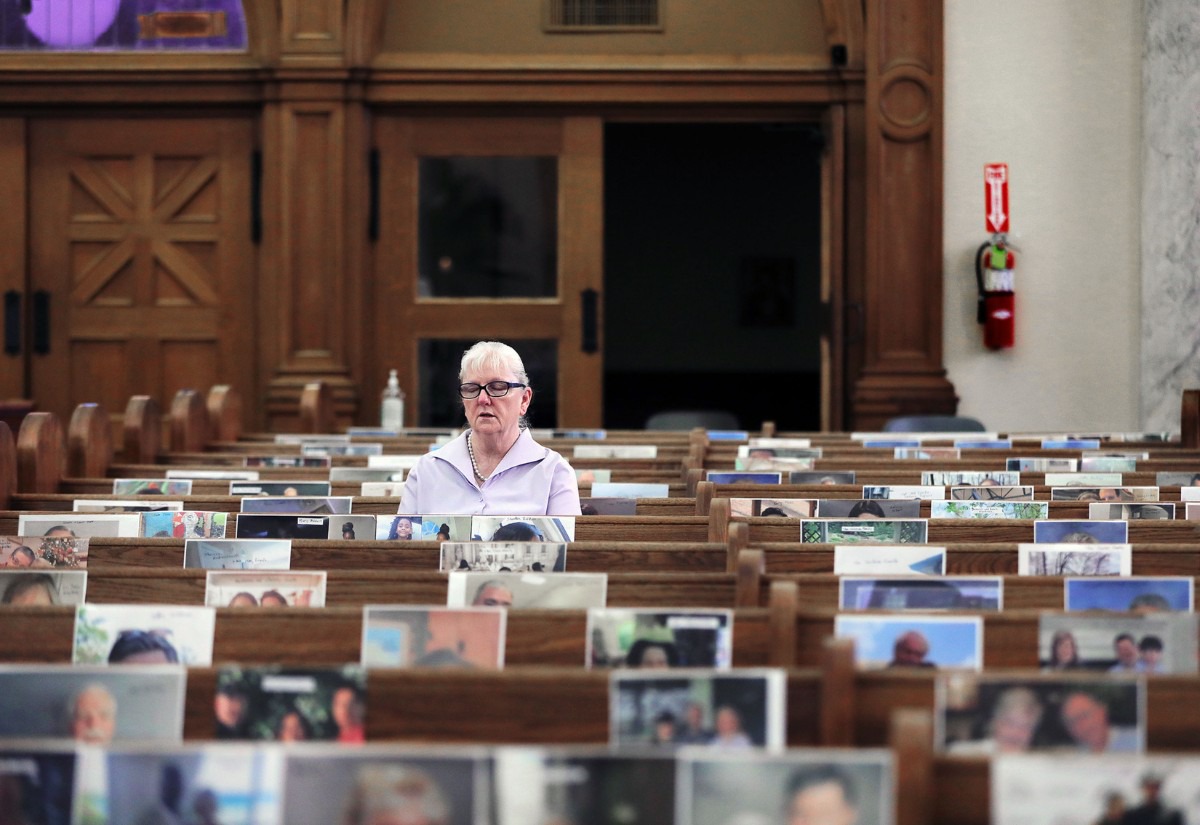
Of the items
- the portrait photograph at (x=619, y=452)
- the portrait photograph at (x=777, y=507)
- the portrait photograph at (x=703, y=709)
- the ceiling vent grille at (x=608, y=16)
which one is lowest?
the portrait photograph at (x=703, y=709)

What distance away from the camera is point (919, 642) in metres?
2.56

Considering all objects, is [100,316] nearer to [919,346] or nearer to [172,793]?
[919,346]

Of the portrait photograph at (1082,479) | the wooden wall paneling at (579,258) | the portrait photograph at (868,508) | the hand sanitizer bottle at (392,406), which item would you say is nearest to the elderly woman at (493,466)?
the portrait photograph at (868,508)

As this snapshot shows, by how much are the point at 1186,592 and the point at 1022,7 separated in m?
7.03

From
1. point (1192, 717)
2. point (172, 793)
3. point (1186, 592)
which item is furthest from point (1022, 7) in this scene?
point (172, 793)

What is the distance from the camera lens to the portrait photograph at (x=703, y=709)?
7.12 ft

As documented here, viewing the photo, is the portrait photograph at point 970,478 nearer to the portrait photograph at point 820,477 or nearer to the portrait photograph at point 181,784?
the portrait photograph at point 820,477

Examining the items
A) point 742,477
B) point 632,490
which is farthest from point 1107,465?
point 632,490

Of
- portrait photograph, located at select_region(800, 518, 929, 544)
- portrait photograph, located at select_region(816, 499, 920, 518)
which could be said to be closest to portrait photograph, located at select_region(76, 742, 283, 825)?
portrait photograph, located at select_region(800, 518, 929, 544)

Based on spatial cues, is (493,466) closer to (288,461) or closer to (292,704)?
(288,461)

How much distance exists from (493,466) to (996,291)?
207 inches

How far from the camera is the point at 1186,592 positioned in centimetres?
295

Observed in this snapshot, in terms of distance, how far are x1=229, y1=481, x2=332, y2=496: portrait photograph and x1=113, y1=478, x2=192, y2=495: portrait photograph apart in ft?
0.72

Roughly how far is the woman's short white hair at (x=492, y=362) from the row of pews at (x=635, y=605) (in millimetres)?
461
